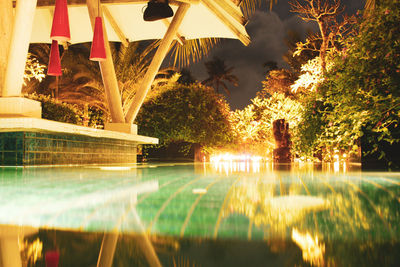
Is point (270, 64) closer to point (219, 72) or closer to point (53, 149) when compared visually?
point (219, 72)

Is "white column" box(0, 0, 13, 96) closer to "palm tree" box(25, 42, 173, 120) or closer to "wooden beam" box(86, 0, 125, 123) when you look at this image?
"wooden beam" box(86, 0, 125, 123)

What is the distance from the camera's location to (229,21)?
7793 mm

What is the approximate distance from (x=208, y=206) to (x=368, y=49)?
297 centimetres

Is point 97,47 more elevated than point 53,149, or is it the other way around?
point 97,47

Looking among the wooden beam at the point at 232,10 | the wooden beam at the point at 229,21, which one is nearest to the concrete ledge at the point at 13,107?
the wooden beam at the point at 229,21

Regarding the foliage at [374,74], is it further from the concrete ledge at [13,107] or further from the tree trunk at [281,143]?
the tree trunk at [281,143]

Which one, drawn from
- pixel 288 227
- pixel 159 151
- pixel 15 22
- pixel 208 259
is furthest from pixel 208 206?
pixel 159 151

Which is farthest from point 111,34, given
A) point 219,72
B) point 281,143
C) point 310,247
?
point 219,72

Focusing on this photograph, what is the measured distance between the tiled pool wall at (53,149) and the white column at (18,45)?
697mm

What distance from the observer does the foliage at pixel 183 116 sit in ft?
40.6

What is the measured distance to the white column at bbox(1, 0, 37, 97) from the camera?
15.1 feet

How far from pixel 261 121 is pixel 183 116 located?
598 inches

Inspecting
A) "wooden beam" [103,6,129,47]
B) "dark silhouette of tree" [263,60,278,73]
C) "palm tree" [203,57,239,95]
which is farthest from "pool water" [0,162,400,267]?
"palm tree" [203,57,239,95]

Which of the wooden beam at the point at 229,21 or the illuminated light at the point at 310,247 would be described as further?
the wooden beam at the point at 229,21
